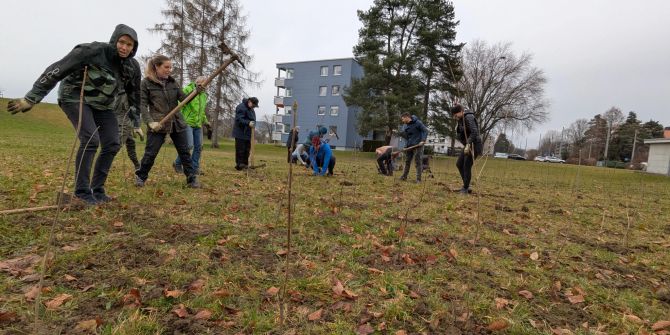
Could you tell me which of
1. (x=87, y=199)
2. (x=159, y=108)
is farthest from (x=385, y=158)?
(x=87, y=199)

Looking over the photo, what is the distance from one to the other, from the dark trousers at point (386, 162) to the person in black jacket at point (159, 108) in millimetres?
5673

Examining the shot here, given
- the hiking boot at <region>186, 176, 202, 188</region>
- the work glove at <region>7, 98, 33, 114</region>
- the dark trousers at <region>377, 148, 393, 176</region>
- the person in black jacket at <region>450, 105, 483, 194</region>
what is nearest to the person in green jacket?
the hiking boot at <region>186, 176, 202, 188</region>

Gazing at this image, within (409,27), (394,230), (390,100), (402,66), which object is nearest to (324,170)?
(394,230)

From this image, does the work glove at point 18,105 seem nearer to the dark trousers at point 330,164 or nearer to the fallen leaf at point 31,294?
the fallen leaf at point 31,294

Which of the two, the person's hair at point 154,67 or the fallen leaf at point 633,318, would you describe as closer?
the fallen leaf at point 633,318

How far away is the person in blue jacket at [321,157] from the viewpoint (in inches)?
306

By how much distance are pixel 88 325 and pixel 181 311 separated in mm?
373

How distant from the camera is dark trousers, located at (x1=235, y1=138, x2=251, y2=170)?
780 cm

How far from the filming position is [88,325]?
1561 millimetres

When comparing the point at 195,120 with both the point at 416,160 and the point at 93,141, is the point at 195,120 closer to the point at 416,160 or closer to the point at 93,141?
the point at 93,141

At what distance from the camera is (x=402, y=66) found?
25.9m

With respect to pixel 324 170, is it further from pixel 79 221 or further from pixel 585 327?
pixel 585 327

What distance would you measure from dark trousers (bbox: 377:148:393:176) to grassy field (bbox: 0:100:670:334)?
523cm

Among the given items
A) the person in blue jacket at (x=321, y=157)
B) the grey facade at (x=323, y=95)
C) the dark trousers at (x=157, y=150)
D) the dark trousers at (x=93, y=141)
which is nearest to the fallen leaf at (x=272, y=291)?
the dark trousers at (x=93, y=141)
